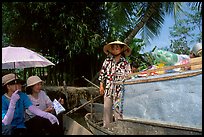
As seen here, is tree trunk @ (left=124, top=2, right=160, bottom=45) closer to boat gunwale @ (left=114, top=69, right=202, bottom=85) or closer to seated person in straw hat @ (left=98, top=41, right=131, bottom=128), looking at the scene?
seated person in straw hat @ (left=98, top=41, right=131, bottom=128)

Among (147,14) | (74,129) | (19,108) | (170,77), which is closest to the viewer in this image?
(170,77)

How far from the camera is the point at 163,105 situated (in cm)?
319

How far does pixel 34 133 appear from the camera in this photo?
3.79m

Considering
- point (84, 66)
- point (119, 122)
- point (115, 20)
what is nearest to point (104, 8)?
point (115, 20)

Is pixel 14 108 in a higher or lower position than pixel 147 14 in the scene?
lower

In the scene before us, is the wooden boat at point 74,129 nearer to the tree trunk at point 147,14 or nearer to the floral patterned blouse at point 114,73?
the floral patterned blouse at point 114,73

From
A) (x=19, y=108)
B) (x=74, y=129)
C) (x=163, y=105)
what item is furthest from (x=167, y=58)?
(x=19, y=108)

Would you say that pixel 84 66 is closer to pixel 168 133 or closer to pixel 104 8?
pixel 104 8

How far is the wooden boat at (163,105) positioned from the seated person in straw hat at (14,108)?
99 cm

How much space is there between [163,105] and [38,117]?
61.4 inches

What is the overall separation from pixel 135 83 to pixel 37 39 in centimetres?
822

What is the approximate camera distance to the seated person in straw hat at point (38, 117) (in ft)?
12.5

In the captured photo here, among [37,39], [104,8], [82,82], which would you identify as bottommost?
[82,82]

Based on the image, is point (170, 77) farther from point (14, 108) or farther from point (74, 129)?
point (74, 129)
